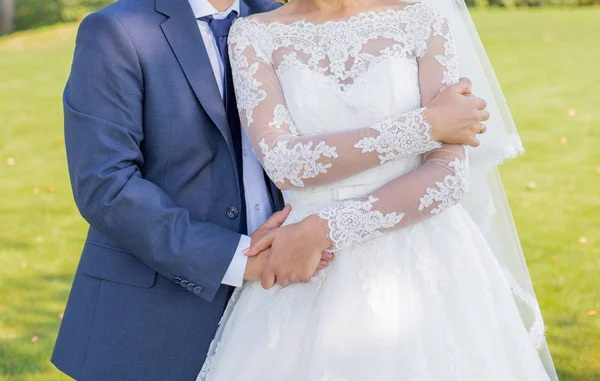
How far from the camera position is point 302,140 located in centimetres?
274

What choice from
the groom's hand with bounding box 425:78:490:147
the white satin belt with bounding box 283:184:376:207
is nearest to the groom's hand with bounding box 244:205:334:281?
the white satin belt with bounding box 283:184:376:207

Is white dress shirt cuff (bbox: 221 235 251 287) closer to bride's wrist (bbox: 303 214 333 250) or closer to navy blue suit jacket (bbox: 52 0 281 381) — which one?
navy blue suit jacket (bbox: 52 0 281 381)

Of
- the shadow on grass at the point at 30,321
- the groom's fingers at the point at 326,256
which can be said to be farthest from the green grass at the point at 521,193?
the groom's fingers at the point at 326,256

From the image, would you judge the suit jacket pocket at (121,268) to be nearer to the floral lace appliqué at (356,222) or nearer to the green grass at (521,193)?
the floral lace appliqué at (356,222)

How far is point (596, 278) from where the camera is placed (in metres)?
6.17

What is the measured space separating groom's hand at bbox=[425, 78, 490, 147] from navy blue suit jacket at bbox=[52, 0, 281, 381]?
695mm

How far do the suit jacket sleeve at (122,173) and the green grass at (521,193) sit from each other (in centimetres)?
268

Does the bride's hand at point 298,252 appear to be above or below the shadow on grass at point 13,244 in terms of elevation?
above

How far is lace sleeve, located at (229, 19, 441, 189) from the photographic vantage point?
2.68 meters

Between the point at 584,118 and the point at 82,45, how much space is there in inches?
346

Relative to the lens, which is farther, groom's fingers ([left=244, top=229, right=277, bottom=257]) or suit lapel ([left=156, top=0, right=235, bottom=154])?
suit lapel ([left=156, top=0, right=235, bottom=154])

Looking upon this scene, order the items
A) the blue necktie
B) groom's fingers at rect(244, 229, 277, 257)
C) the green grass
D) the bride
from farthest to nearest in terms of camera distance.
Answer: the green grass
the blue necktie
groom's fingers at rect(244, 229, 277, 257)
the bride

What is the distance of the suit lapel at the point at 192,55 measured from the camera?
288 centimetres

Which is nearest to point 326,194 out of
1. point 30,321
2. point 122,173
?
point 122,173
